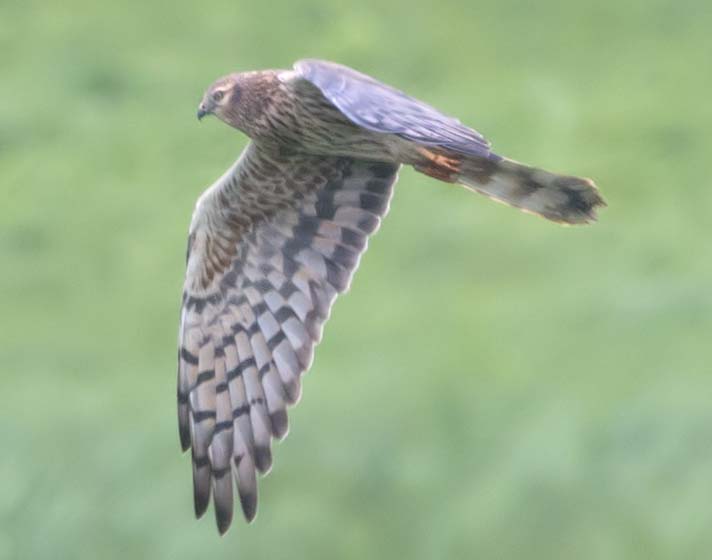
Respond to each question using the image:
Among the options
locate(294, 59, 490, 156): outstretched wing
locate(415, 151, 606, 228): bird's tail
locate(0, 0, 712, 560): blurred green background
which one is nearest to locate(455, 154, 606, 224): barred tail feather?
locate(415, 151, 606, 228): bird's tail

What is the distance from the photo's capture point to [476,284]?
14.3m

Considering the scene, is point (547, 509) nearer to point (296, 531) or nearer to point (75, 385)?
point (296, 531)

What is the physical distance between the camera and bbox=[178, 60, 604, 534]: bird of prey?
902 cm

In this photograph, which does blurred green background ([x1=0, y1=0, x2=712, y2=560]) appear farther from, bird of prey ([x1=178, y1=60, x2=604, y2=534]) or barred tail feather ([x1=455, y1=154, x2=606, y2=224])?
barred tail feather ([x1=455, y1=154, x2=606, y2=224])

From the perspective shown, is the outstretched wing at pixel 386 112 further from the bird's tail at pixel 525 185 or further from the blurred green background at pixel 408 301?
the blurred green background at pixel 408 301

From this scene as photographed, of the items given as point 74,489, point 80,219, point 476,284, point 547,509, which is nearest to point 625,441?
point 547,509

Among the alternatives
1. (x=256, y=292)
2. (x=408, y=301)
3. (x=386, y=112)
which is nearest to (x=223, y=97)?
(x=256, y=292)

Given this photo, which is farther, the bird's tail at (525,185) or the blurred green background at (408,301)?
the blurred green background at (408,301)

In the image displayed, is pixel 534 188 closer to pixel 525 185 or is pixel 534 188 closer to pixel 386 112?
pixel 525 185

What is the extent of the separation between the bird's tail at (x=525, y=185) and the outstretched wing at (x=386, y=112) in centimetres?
63

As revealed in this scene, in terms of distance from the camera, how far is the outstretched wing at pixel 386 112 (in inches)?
314

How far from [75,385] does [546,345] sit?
8.44 ft

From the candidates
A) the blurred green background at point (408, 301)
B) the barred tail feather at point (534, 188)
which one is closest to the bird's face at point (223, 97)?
→ the barred tail feather at point (534, 188)

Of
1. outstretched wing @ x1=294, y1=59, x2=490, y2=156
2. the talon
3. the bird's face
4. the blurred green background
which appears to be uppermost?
the blurred green background
